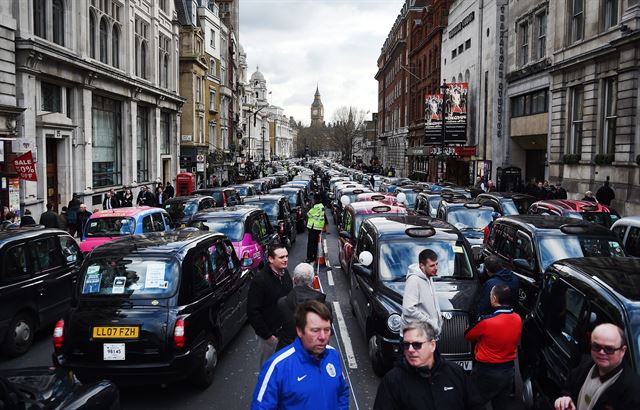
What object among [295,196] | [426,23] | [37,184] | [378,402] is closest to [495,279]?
[378,402]

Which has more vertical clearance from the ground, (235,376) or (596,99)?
(596,99)

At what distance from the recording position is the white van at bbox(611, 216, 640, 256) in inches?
454

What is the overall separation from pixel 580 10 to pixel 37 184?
1023 inches

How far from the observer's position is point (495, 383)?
5.60 metres

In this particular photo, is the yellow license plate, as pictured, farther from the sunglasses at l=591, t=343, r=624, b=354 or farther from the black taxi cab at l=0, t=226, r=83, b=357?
the sunglasses at l=591, t=343, r=624, b=354

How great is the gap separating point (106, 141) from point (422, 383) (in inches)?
1240

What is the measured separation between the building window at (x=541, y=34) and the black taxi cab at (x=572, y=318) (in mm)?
31764

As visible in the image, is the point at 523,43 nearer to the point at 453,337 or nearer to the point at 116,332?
the point at 453,337

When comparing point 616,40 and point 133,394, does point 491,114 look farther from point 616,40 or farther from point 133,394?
point 133,394

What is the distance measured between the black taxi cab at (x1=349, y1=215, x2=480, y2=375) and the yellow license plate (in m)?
2.91

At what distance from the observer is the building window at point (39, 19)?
24.2m

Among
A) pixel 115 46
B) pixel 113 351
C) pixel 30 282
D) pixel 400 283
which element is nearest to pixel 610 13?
pixel 400 283

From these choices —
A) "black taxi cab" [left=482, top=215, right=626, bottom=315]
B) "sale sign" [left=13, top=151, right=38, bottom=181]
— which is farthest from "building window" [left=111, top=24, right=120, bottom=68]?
"black taxi cab" [left=482, top=215, right=626, bottom=315]

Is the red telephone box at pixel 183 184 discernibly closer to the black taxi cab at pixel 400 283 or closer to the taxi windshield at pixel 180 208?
the taxi windshield at pixel 180 208
